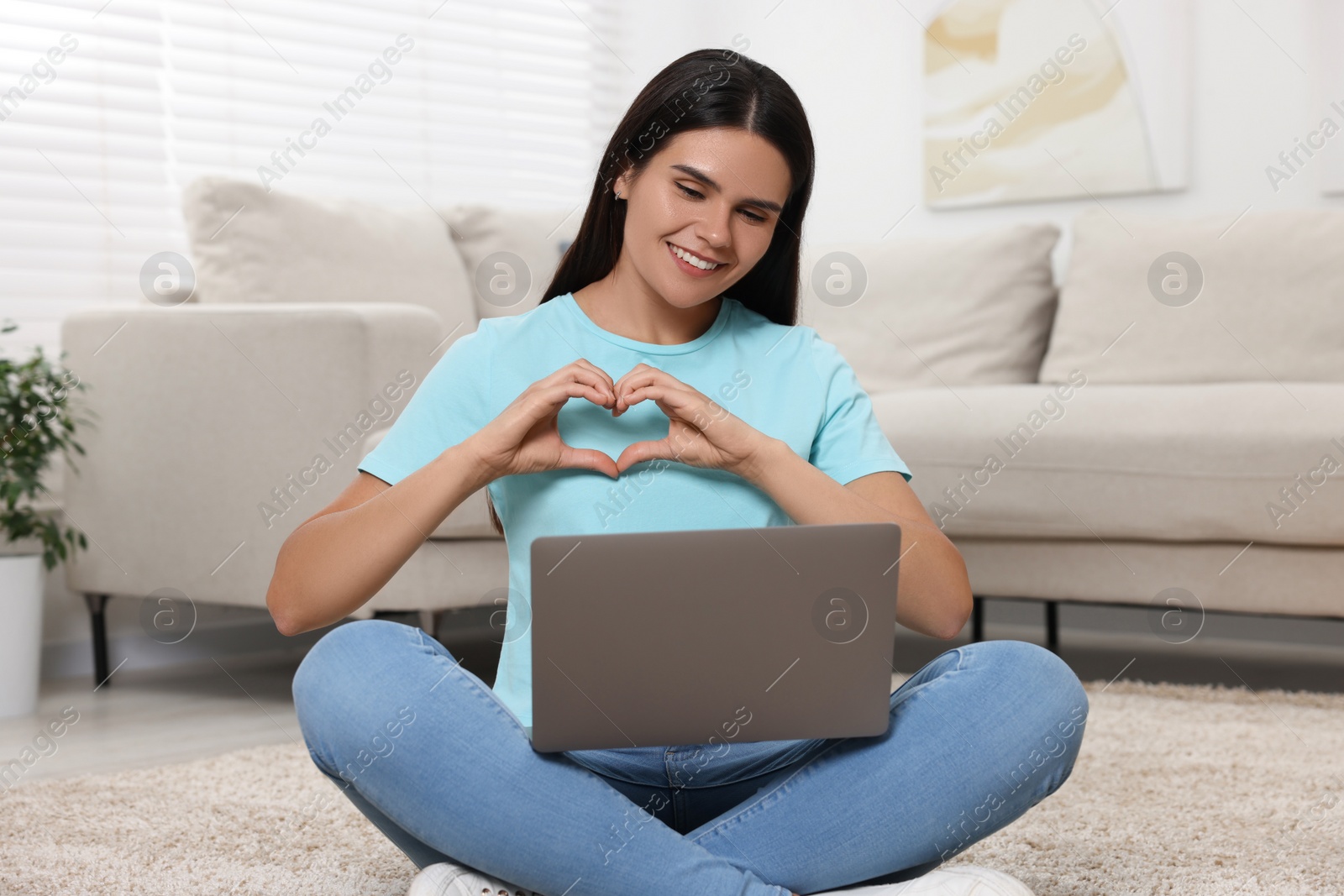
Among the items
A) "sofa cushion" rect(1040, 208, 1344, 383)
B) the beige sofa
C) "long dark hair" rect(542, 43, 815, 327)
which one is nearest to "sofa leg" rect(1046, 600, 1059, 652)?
the beige sofa

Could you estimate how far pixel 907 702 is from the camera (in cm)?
106

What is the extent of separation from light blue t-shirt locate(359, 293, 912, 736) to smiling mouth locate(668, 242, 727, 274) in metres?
0.09

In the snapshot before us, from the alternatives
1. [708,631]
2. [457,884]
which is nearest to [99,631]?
[457,884]

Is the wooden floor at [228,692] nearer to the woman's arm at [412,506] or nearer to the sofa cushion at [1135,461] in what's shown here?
the sofa cushion at [1135,461]

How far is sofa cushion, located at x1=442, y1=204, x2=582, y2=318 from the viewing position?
3045 mm

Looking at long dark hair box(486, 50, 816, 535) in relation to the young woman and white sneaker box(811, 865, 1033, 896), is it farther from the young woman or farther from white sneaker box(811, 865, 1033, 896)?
white sneaker box(811, 865, 1033, 896)

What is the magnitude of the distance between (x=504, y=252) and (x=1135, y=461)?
1.54 m

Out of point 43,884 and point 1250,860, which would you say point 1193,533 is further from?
point 43,884

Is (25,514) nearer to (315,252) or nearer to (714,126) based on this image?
(315,252)

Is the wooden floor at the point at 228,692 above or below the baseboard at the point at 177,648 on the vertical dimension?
above

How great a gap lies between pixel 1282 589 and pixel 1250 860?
965 millimetres

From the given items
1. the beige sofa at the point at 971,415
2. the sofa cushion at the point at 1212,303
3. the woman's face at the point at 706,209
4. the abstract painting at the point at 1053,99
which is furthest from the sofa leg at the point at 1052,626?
the woman's face at the point at 706,209

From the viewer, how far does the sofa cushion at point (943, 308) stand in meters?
3.00

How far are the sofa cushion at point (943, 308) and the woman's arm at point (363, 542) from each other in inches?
82.4
